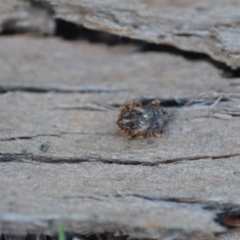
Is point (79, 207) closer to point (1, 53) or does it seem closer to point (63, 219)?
point (63, 219)

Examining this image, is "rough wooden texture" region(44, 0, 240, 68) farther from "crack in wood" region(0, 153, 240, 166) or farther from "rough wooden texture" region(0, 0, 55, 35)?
"crack in wood" region(0, 153, 240, 166)

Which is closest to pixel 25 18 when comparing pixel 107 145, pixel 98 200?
pixel 107 145

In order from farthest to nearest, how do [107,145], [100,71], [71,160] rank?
[100,71]
[107,145]
[71,160]

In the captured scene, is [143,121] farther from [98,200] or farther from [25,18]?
[25,18]

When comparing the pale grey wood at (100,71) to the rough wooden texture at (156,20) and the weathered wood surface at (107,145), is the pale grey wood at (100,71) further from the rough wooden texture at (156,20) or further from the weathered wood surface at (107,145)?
the rough wooden texture at (156,20)

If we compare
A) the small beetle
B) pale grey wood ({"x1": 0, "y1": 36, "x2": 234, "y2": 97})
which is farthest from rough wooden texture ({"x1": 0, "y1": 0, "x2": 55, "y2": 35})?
the small beetle

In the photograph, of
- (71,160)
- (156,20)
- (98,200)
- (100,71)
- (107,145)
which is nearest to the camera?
(98,200)
